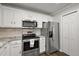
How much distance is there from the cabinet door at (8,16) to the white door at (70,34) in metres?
2.25

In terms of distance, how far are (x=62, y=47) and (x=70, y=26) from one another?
1.10m

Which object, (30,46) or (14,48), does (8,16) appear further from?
(30,46)

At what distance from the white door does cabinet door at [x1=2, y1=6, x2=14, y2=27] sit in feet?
7.37

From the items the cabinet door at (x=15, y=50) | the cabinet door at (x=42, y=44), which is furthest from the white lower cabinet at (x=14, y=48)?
the cabinet door at (x=42, y=44)

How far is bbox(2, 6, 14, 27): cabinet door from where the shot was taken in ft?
6.75

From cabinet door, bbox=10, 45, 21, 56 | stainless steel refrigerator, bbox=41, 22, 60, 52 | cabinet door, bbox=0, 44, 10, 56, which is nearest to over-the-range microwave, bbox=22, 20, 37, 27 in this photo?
stainless steel refrigerator, bbox=41, 22, 60, 52

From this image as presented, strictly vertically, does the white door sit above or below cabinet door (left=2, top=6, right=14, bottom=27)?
below

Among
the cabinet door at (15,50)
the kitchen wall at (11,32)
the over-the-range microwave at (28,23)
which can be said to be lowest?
the cabinet door at (15,50)

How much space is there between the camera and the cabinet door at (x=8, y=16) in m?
2.06

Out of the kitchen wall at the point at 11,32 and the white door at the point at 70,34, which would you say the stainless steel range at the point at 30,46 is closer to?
the kitchen wall at the point at 11,32

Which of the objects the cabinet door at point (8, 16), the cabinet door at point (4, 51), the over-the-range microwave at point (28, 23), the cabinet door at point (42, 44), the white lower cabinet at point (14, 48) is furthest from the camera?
the cabinet door at point (42, 44)

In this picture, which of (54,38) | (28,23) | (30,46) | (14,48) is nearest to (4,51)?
(14,48)

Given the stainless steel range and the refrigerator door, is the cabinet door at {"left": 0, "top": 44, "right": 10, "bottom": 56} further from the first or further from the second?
the refrigerator door

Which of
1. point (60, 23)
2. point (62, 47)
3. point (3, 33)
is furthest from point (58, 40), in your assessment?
point (3, 33)
